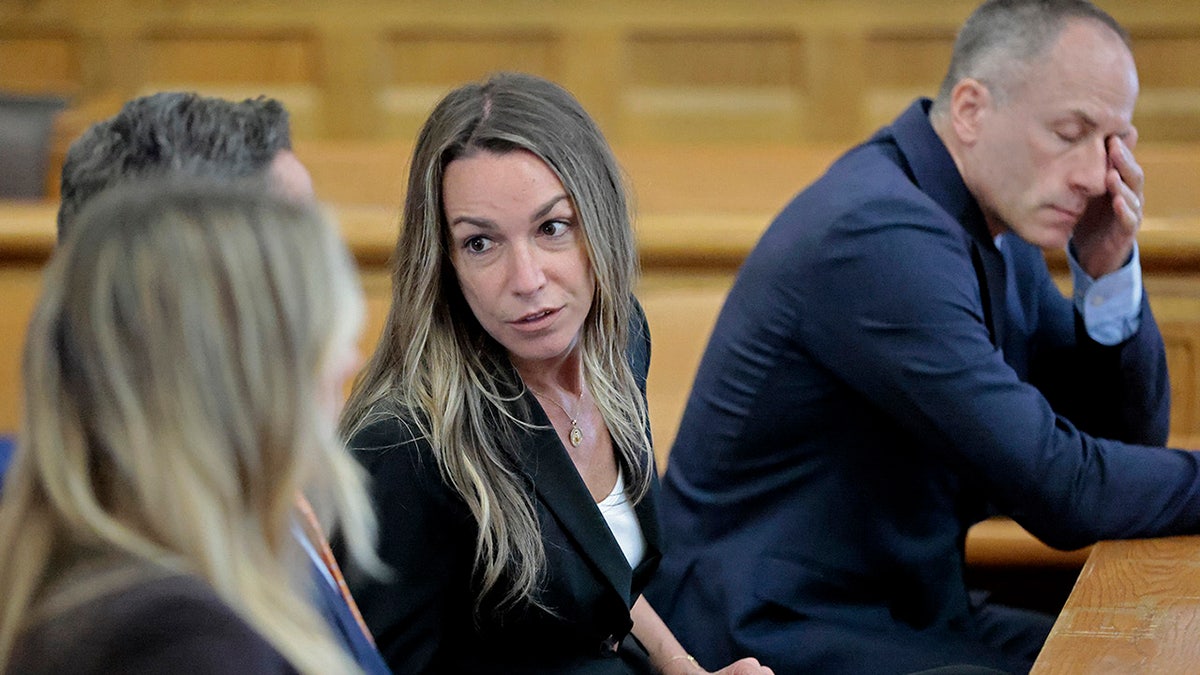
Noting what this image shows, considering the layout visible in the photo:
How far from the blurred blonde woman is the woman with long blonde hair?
0.55 metres

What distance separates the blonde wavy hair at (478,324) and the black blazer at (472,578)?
2 cm

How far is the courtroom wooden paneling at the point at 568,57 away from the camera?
424cm

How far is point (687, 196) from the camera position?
3.60m

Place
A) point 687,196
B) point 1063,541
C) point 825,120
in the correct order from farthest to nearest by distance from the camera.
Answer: point 825,120, point 687,196, point 1063,541

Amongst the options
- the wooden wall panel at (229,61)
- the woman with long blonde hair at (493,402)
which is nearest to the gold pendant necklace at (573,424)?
the woman with long blonde hair at (493,402)

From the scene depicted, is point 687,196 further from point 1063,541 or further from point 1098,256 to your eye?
point 1063,541

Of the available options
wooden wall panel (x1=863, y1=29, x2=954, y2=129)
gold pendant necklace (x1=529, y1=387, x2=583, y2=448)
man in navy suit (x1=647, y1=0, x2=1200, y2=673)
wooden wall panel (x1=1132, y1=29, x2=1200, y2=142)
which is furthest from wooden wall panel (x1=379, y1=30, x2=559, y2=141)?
gold pendant necklace (x1=529, y1=387, x2=583, y2=448)

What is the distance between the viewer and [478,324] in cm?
161

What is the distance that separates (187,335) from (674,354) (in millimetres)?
1958

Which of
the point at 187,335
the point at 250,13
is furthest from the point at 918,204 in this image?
the point at 250,13

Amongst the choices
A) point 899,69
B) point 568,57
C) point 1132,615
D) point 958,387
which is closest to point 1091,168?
point 958,387

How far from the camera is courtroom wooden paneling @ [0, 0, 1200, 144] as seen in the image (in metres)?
4.24

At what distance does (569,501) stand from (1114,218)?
100 cm

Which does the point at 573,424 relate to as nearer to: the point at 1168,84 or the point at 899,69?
the point at 899,69
